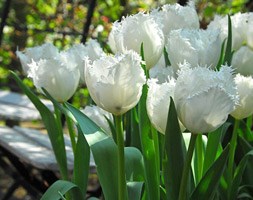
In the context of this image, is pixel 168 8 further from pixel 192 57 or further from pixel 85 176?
pixel 85 176

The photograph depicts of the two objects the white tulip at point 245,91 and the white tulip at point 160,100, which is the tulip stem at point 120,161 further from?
the white tulip at point 245,91

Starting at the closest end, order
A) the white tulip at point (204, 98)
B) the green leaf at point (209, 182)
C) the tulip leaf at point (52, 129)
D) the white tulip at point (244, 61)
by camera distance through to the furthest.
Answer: the white tulip at point (204, 98) → the green leaf at point (209, 182) → the tulip leaf at point (52, 129) → the white tulip at point (244, 61)

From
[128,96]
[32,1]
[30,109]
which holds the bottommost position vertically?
[30,109]


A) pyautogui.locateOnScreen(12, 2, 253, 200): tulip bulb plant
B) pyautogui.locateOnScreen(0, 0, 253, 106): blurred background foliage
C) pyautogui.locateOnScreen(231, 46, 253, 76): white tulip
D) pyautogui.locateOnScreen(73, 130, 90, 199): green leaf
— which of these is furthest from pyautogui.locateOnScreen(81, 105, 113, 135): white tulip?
pyautogui.locateOnScreen(0, 0, 253, 106): blurred background foliage

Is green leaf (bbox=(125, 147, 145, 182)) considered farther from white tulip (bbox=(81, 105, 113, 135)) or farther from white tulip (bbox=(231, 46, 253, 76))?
white tulip (bbox=(231, 46, 253, 76))

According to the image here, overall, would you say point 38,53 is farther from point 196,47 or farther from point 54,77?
point 196,47

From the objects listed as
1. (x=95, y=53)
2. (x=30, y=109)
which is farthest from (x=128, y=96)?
(x=30, y=109)

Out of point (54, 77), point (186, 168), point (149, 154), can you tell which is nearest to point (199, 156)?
point (149, 154)

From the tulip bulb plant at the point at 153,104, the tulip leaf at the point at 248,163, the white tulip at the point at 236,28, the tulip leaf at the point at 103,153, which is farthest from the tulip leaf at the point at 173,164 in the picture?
the white tulip at the point at 236,28
